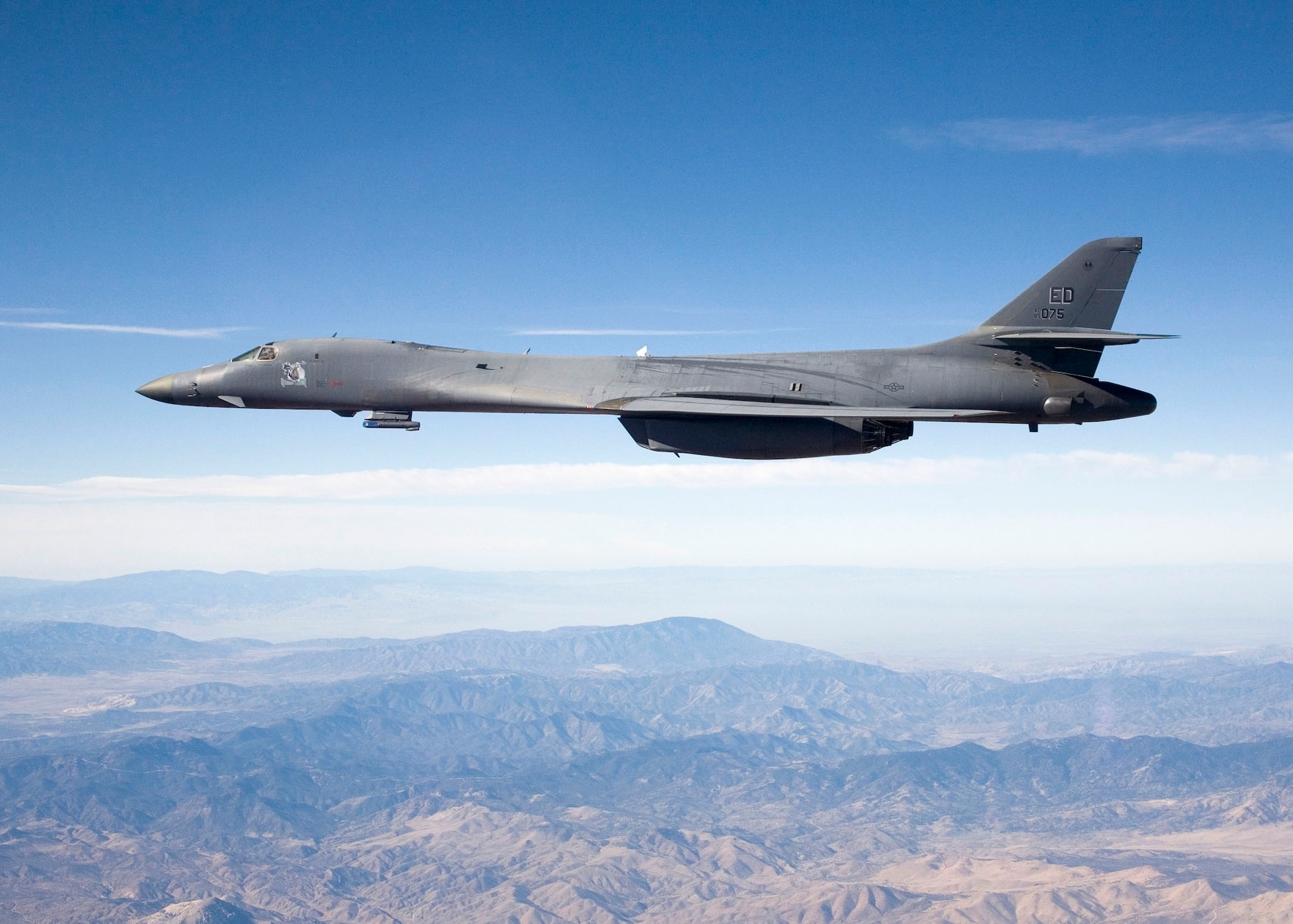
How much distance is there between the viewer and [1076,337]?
89.5 feet

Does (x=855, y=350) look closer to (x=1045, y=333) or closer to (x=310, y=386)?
(x=1045, y=333)

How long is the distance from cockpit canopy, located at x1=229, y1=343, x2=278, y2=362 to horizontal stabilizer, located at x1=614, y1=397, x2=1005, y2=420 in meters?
12.9

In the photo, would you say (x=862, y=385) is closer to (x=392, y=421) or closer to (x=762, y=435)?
(x=762, y=435)

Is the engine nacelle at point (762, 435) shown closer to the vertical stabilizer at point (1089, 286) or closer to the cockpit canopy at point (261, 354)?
the vertical stabilizer at point (1089, 286)

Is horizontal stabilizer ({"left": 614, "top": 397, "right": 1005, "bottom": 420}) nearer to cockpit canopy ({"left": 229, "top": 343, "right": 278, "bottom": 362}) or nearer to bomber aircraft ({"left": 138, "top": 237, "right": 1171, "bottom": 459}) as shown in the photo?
bomber aircraft ({"left": 138, "top": 237, "right": 1171, "bottom": 459})

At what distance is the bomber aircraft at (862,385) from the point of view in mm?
27703

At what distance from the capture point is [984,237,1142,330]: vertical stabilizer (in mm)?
28000

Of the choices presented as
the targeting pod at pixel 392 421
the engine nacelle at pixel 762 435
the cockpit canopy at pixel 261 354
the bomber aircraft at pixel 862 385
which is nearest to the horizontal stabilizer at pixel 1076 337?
the bomber aircraft at pixel 862 385

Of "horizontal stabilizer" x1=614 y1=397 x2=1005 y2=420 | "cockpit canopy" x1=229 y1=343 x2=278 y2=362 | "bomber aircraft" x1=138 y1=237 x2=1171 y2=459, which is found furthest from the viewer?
"cockpit canopy" x1=229 y1=343 x2=278 y2=362

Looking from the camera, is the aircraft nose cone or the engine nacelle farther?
the aircraft nose cone

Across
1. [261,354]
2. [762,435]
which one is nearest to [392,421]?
[261,354]

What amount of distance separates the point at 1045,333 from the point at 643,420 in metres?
12.3

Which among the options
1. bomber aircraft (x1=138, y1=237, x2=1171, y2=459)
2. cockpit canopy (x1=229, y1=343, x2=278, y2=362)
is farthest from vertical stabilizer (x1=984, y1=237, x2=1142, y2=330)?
A: cockpit canopy (x1=229, y1=343, x2=278, y2=362)

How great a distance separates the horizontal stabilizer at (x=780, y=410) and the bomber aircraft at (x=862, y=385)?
52mm
